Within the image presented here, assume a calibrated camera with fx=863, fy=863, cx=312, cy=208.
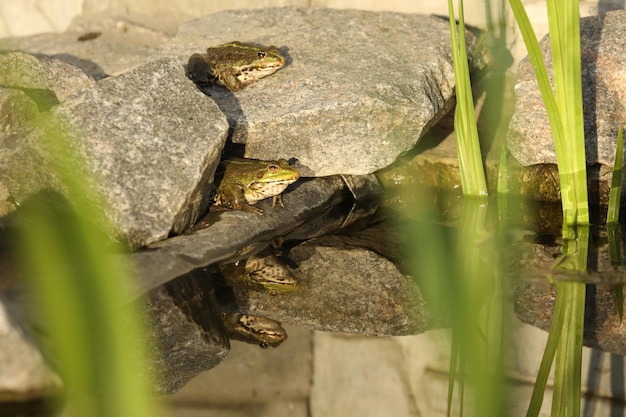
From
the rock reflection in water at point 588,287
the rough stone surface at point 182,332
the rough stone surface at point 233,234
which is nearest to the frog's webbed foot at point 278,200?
Answer: the rough stone surface at point 233,234

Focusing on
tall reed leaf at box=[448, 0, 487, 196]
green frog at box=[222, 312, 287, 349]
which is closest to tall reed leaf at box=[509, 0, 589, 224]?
tall reed leaf at box=[448, 0, 487, 196]

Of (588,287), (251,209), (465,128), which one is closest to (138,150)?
(251,209)

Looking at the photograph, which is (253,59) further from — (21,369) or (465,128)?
(21,369)

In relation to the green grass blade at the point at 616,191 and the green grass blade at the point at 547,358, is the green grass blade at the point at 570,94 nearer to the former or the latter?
the green grass blade at the point at 616,191

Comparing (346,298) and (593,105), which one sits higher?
(593,105)

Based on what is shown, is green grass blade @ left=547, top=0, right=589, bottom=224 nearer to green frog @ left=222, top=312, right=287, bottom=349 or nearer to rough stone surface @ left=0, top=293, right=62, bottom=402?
green frog @ left=222, top=312, right=287, bottom=349

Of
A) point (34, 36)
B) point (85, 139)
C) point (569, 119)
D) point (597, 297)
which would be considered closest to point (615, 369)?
point (597, 297)
